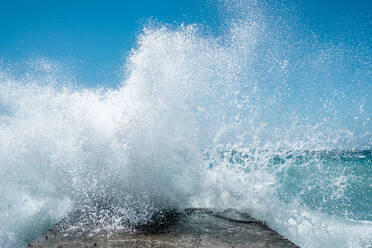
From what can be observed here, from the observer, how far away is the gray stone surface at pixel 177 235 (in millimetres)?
2527

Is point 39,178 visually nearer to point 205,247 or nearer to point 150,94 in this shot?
point 150,94

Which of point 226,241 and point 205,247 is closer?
point 205,247

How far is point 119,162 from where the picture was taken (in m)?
4.22

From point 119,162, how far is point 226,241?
2.24 meters

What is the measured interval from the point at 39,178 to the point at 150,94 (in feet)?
8.06

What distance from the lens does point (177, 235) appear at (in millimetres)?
2783

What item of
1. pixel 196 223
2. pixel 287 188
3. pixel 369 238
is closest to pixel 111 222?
pixel 196 223

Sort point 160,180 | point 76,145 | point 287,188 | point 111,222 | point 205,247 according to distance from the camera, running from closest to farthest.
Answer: point 205,247 < point 111,222 < point 160,180 < point 76,145 < point 287,188

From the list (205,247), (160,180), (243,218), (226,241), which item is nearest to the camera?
(205,247)

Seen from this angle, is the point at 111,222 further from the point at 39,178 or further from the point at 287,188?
the point at 287,188

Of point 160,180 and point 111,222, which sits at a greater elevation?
point 160,180

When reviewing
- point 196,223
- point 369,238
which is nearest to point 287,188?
point 369,238

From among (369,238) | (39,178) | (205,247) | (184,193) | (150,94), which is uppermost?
(150,94)

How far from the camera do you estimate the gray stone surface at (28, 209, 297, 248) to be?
8.29 feet
